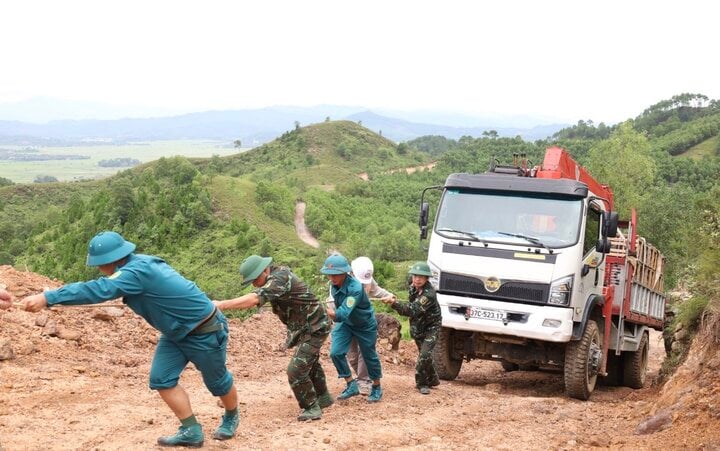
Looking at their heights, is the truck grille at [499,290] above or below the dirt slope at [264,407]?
above

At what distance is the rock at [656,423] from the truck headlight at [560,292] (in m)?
2.37

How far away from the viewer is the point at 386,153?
7538 cm

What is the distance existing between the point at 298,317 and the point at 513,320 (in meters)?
3.46

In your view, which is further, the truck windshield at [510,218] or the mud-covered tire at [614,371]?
the mud-covered tire at [614,371]

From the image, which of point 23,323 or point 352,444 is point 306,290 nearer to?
point 352,444

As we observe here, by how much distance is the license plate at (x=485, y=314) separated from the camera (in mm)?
10008

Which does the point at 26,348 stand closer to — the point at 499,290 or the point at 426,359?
the point at 426,359

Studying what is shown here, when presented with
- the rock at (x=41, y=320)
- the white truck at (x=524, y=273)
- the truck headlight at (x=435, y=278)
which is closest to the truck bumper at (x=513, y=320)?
the white truck at (x=524, y=273)

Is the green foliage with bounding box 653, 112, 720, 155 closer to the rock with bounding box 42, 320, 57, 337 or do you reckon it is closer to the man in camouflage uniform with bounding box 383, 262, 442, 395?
the man in camouflage uniform with bounding box 383, 262, 442, 395

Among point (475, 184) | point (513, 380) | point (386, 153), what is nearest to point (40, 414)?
point (475, 184)

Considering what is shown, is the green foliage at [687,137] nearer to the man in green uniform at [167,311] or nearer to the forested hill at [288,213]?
the forested hill at [288,213]

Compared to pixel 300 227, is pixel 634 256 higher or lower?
higher

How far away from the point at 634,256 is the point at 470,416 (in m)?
5.12

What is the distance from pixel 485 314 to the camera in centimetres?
1007
